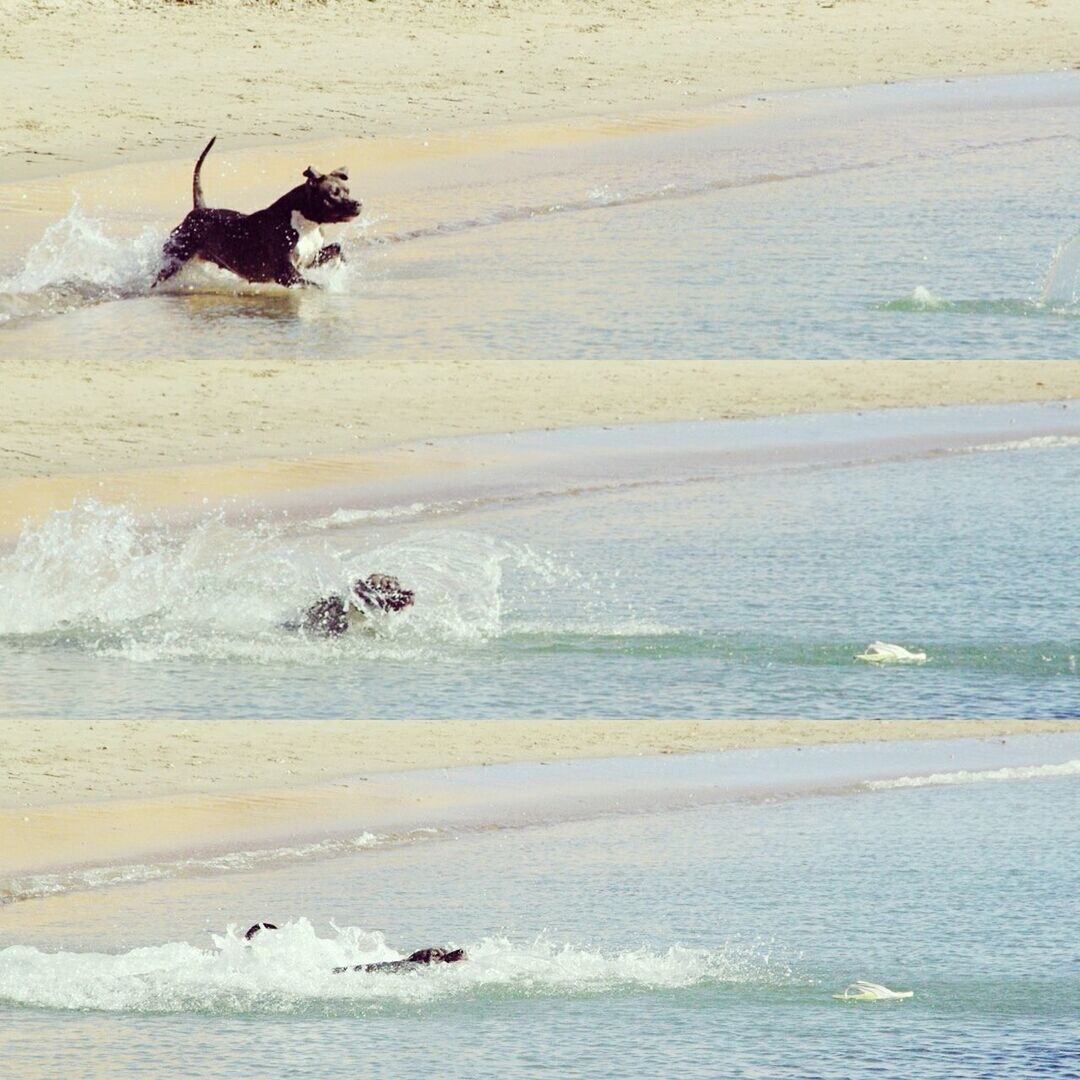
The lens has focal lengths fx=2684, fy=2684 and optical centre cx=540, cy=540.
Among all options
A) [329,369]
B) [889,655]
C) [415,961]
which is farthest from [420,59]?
[415,961]

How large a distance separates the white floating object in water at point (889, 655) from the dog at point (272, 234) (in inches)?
272

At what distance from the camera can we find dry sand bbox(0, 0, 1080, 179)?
63.3 ft

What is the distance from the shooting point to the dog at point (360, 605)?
9.01 metres

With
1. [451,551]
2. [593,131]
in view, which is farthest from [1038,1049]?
[593,131]

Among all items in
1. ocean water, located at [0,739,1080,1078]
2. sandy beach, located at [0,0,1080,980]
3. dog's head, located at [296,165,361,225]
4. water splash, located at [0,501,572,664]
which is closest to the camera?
ocean water, located at [0,739,1080,1078]

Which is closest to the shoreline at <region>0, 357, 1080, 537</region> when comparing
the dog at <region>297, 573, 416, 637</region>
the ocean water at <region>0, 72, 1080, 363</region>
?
the ocean water at <region>0, 72, 1080, 363</region>

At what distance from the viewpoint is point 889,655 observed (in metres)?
8.68

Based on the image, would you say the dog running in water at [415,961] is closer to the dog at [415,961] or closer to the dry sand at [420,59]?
the dog at [415,961]

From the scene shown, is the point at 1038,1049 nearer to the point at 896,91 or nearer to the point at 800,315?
the point at 800,315

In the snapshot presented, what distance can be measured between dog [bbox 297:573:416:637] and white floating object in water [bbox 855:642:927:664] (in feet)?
5.11

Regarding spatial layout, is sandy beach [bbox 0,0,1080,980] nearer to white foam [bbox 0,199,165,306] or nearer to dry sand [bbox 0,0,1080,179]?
dry sand [bbox 0,0,1080,179]

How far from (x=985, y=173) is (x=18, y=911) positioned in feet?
44.7

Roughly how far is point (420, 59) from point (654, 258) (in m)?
6.03

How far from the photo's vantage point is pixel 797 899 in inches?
254
